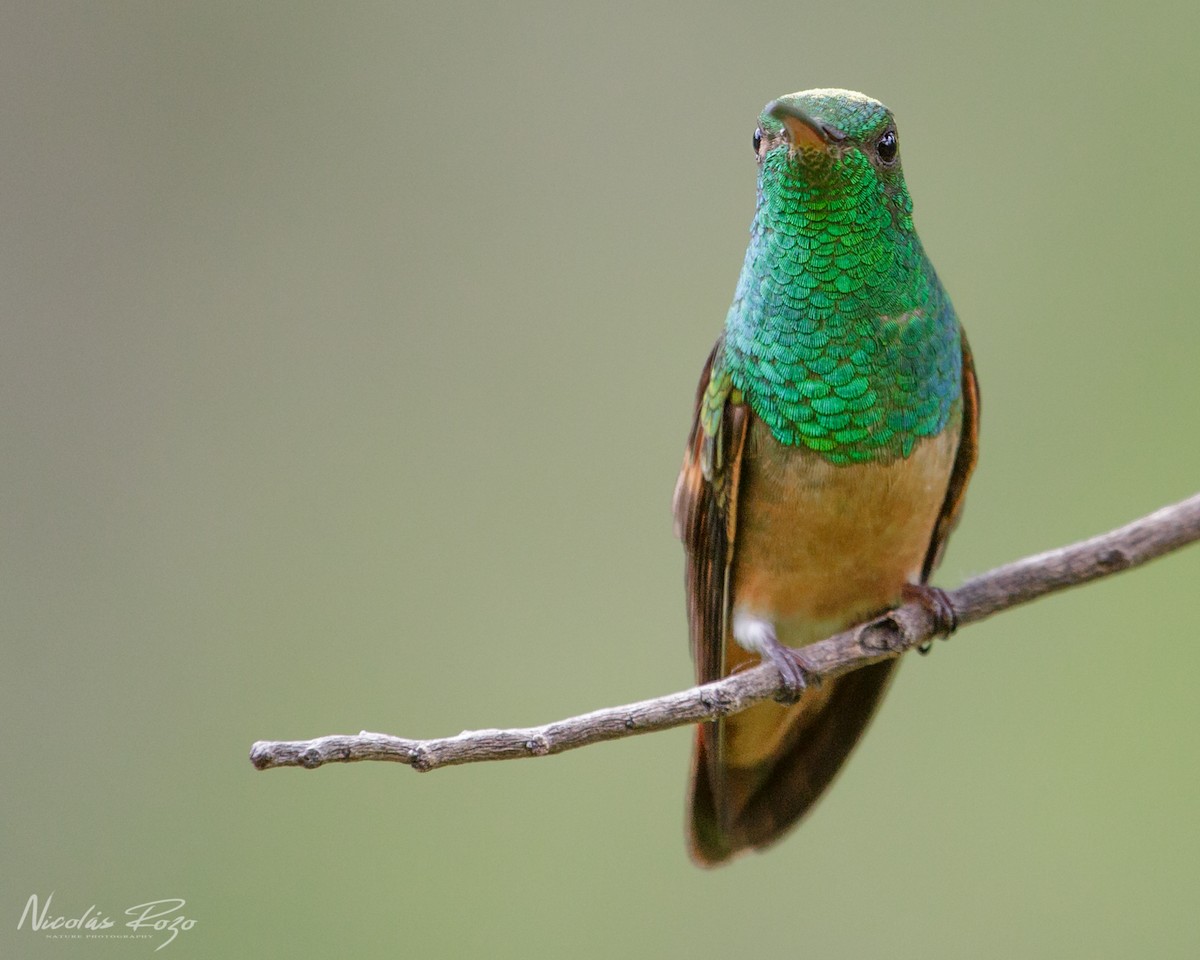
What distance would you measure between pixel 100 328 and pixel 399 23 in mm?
1778

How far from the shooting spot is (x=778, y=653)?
115 inches

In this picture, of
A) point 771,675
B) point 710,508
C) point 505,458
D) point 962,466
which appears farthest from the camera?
point 505,458

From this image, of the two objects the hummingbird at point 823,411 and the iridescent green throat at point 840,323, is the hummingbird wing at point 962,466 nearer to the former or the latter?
the hummingbird at point 823,411

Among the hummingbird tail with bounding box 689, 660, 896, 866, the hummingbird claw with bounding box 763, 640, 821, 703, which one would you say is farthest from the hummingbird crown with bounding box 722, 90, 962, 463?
the hummingbird tail with bounding box 689, 660, 896, 866

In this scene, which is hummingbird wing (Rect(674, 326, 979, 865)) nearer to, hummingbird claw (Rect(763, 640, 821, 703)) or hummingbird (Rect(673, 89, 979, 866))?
hummingbird (Rect(673, 89, 979, 866))

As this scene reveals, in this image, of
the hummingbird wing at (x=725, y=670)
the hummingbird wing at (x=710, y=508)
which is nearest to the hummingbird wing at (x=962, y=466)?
the hummingbird wing at (x=725, y=670)

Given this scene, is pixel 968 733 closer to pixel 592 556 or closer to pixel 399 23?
pixel 592 556

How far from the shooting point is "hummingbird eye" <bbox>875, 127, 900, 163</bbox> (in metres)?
2.77

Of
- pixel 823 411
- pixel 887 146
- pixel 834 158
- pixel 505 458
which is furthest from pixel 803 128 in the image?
pixel 505 458

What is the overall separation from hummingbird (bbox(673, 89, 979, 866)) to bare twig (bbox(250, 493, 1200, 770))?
0.32 ft

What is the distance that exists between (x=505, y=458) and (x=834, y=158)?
8.41ft

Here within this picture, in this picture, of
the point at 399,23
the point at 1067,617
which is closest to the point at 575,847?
the point at 1067,617

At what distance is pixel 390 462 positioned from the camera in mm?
5094

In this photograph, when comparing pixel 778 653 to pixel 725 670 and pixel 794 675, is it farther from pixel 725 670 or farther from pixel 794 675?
pixel 725 670
